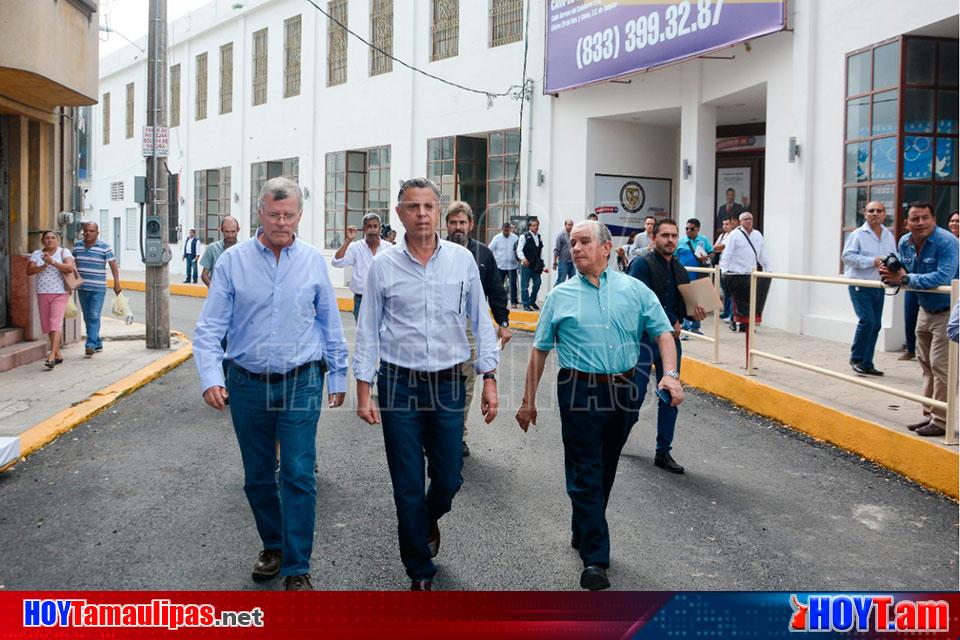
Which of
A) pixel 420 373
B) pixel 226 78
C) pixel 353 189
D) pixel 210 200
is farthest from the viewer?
pixel 210 200

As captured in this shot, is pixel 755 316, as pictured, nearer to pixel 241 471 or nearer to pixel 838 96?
pixel 838 96

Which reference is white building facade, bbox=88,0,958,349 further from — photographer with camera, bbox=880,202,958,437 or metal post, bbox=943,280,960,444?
metal post, bbox=943,280,960,444

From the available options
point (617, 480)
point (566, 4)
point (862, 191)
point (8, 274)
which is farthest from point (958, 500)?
point (566, 4)

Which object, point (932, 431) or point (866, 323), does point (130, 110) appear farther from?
point (932, 431)

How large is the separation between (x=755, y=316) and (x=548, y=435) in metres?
2.92

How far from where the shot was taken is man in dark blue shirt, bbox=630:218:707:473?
6.20 metres

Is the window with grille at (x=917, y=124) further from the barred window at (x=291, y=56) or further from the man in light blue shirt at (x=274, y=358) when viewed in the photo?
the barred window at (x=291, y=56)

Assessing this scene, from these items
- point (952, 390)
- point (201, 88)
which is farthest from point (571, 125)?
point (201, 88)

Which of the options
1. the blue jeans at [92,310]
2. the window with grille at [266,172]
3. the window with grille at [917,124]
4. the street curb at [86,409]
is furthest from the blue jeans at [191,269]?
the window with grille at [917,124]

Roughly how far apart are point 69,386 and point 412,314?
257 inches

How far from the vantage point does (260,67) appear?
89.1 feet

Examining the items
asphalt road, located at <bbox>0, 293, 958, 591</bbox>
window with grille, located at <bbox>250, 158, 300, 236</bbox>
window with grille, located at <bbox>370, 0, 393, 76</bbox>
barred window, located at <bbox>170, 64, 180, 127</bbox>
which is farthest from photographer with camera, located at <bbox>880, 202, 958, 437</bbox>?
barred window, located at <bbox>170, 64, 180, 127</bbox>

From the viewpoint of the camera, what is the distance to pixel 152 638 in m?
3.68

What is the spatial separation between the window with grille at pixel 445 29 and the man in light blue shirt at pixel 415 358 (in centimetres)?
1714
